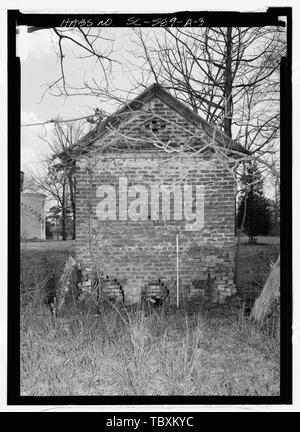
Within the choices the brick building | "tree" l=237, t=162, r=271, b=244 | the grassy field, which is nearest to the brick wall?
the brick building

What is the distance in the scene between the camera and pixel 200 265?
4191 mm

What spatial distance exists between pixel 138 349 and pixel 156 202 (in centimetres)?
153

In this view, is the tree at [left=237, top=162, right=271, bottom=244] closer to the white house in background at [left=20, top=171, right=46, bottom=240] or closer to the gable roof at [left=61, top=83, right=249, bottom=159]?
the gable roof at [left=61, top=83, right=249, bottom=159]

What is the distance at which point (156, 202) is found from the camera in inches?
155

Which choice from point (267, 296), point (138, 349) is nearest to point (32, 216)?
point (138, 349)

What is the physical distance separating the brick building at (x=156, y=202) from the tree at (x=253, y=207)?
0.14 meters

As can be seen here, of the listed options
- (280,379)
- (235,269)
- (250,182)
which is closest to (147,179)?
(250,182)

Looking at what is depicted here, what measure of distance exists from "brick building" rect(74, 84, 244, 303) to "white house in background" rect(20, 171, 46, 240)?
0.44 metres

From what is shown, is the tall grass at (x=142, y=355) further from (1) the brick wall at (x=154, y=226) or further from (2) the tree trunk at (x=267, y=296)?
(1) the brick wall at (x=154, y=226)

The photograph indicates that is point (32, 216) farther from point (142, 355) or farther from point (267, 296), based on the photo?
point (267, 296)

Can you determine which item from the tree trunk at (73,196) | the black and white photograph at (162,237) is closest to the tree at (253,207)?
the black and white photograph at (162,237)

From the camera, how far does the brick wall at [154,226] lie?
154 inches

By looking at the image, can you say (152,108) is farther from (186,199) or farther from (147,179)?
(186,199)
